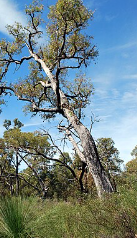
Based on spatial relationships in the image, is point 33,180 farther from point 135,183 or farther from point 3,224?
point 135,183

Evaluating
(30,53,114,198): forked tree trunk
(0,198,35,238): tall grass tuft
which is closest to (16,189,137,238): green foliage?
(0,198,35,238): tall grass tuft

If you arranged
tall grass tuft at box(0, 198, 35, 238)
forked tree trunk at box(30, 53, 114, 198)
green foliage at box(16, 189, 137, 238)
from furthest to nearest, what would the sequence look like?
forked tree trunk at box(30, 53, 114, 198)
tall grass tuft at box(0, 198, 35, 238)
green foliage at box(16, 189, 137, 238)

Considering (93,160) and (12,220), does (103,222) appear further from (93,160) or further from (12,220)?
(93,160)

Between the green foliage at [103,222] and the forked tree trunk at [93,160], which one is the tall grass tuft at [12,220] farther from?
the forked tree trunk at [93,160]

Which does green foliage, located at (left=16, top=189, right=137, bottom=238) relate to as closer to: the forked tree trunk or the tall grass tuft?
the tall grass tuft

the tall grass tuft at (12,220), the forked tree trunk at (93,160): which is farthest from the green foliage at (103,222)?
the forked tree trunk at (93,160)

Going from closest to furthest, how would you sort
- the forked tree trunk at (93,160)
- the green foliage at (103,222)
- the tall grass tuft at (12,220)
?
the green foliage at (103,222) → the tall grass tuft at (12,220) → the forked tree trunk at (93,160)

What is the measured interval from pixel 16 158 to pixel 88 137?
62.6 feet

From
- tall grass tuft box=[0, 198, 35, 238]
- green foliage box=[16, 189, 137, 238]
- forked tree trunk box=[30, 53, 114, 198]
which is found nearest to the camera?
green foliage box=[16, 189, 137, 238]

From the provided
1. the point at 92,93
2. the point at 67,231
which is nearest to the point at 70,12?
the point at 92,93

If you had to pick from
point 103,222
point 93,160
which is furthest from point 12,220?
point 93,160

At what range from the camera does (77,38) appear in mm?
9391

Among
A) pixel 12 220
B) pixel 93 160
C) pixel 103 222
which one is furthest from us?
pixel 93 160

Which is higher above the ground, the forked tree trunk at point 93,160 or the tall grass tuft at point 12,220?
the forked tree trunk at point 93,160
